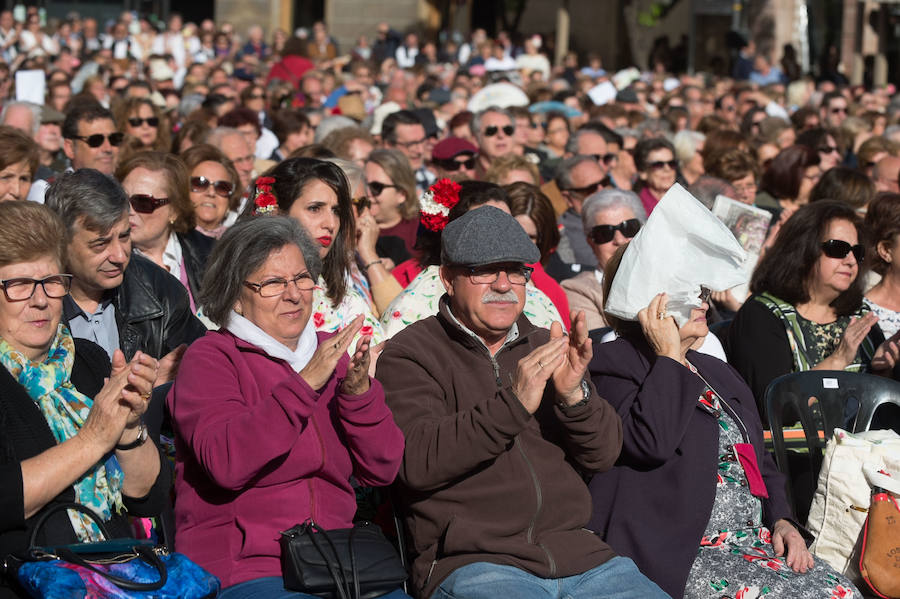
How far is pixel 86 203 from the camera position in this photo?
469cm

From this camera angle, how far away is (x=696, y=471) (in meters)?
4.19

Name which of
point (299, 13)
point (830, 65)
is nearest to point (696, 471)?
point (830, 65)

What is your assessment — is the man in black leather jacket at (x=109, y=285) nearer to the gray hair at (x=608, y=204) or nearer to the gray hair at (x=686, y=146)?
the gray hair at (x=608, y=204)

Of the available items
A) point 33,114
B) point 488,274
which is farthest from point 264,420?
point 33,114

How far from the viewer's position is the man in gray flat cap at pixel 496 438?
12.2 feet

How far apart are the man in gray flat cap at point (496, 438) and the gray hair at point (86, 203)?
1380 mm

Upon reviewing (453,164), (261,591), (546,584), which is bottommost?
(546,584)

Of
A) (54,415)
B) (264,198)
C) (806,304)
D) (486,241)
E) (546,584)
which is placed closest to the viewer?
(54,415)

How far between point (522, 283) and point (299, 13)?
3645 centimetres

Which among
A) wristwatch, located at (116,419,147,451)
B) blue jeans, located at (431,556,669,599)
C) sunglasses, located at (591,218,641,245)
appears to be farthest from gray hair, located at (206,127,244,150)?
blue jeans, located at (431,556,669,599)

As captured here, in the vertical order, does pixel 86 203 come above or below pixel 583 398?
above

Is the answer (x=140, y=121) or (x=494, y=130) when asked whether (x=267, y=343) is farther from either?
(x=140, y=121)

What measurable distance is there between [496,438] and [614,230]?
2.82 meters

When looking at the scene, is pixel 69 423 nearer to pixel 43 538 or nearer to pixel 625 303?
pixel 43 538
